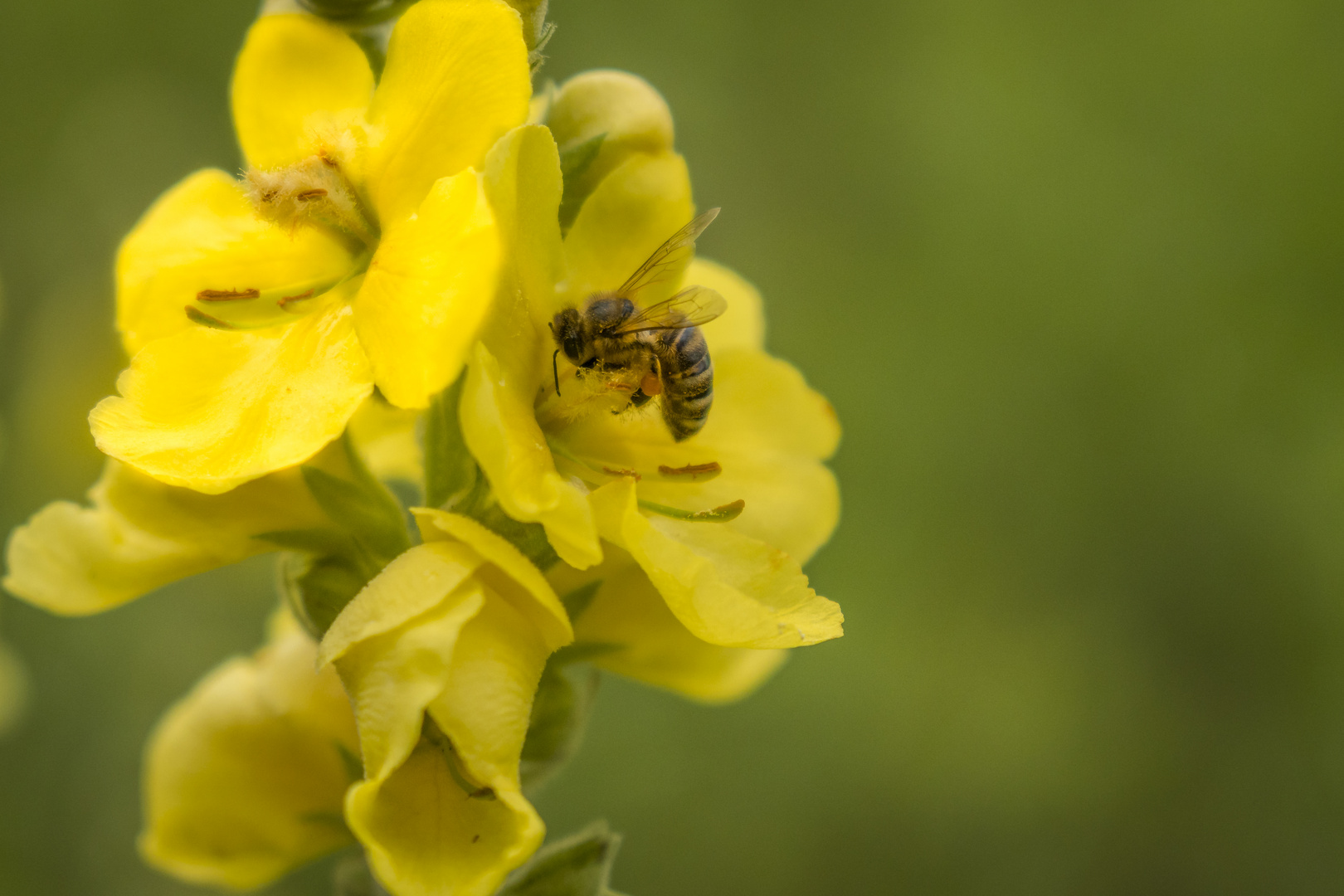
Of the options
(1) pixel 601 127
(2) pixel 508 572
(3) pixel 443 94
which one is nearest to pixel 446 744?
(2) pixel 508 572

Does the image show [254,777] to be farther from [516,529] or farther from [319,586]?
[516,529]

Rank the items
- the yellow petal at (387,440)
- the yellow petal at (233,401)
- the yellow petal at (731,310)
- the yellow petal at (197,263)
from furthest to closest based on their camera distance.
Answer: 1. the yellow petal at (731,310)
2. the yellow petal at (387,440)
3. the yellow petal at (197,263)
4. the yellow petal at (233,401)

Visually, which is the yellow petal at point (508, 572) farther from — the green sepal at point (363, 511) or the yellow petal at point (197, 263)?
the yellow petal at point (197, 263)

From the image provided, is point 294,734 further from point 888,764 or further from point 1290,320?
point 1290,320

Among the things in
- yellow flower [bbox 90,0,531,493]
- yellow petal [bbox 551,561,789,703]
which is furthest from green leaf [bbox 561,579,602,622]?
yellow flower [bbox 90,0,531,493]

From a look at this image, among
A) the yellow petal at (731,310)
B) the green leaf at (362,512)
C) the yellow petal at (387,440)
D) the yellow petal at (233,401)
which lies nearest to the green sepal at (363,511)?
the green leaf at (362,512)

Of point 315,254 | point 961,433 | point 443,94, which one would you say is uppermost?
point 443,94
